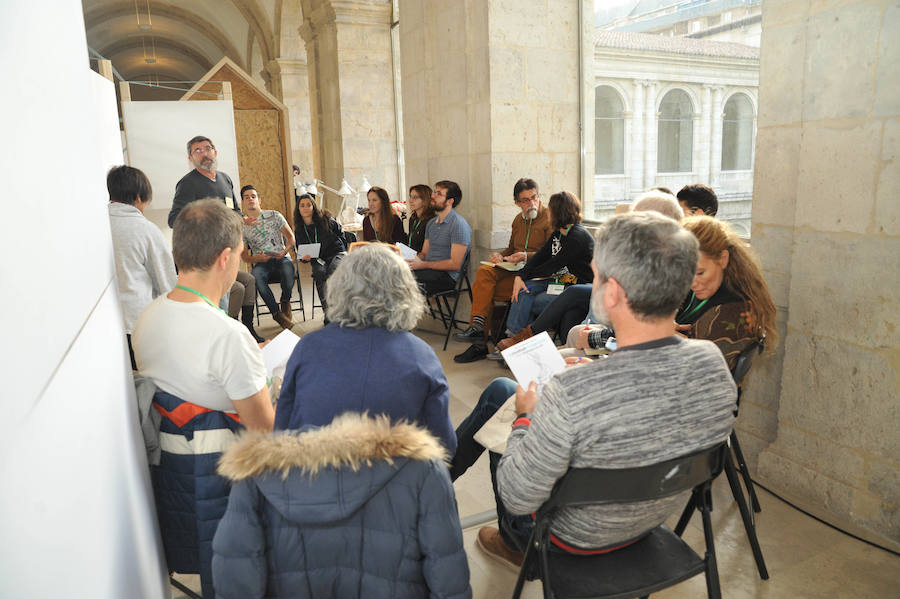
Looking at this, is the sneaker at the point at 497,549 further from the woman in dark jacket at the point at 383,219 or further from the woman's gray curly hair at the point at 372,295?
the woman in dark jacket at the point at 383,219

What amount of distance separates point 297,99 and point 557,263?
32.0ft

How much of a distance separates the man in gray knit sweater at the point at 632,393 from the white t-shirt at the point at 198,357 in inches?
32.4

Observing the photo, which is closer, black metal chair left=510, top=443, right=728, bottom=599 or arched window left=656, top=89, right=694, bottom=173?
black metal chair left=510, top=443, right=728, bottom=599

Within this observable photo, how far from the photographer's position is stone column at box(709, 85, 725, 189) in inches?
159

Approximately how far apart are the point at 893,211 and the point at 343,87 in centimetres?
773

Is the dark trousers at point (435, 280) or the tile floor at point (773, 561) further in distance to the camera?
the dark trousers at point (435, 280)

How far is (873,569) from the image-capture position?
2.15 m

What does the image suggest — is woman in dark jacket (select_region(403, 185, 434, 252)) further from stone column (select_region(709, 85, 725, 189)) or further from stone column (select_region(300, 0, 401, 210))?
stone column (select_region(300, 0, 401, 210))

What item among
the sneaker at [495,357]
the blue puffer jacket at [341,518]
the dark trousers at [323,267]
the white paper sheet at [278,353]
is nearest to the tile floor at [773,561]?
the white paper sheet at [278,353]

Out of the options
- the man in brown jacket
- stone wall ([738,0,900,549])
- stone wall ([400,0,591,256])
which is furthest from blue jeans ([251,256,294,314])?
stone wall ([738,0,900,549])

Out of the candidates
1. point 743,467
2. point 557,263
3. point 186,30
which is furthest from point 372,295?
point 186,30

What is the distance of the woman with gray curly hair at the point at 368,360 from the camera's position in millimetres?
1657

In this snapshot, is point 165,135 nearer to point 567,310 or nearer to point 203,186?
point 203,186

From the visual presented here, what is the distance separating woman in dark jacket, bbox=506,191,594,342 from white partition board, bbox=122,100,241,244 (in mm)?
3966
